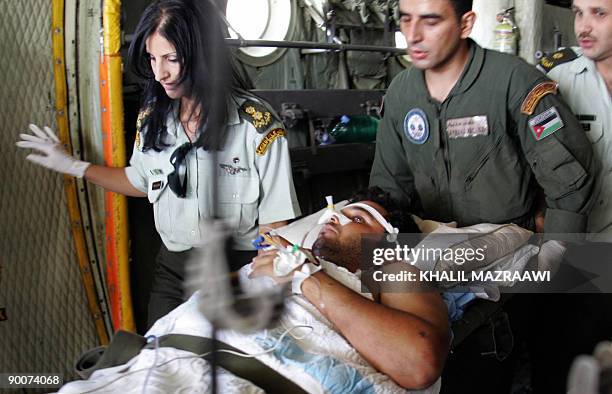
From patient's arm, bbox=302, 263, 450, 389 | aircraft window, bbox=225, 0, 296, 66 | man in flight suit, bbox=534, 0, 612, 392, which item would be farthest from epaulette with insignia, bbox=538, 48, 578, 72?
aircraft window, bbox=225, 0, 296, 66

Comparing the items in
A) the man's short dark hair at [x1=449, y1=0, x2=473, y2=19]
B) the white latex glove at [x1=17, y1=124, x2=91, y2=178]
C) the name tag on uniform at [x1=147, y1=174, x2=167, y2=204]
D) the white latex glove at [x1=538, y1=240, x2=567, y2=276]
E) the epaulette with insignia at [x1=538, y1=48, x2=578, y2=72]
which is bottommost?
the white latex glove at [x1=538, y1=240, x2=567, y2=276]

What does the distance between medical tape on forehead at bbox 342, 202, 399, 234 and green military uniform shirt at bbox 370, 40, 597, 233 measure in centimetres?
45

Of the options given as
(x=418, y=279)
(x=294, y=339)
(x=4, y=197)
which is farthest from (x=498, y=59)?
(x=4, y=197)

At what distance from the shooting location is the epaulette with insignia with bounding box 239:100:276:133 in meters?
2.16

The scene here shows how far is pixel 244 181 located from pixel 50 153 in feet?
2.70

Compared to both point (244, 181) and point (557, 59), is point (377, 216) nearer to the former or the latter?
point (244, 181)

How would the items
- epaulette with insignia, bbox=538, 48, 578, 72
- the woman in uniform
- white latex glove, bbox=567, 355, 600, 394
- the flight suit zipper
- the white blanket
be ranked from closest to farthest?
white latex glove, bbox=567, 355, 600, 394 < the white blanket < the woman in uniform < the flight suit zipper < epaulette with insignia, bbox=538, 48, 578, 72

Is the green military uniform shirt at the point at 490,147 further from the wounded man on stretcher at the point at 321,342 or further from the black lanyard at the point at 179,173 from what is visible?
the black lanyard at the point at 179,173

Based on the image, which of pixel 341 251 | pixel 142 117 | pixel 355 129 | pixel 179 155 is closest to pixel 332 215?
pixel 341 251

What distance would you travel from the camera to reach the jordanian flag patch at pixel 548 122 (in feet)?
6.65

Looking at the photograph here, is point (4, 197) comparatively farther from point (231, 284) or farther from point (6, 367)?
point (231, 284)

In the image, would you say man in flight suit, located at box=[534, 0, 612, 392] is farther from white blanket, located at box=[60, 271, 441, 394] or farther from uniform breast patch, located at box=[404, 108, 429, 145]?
white blanket, located at box=[60, 271, 441, 394]

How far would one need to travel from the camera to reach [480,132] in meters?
2.18

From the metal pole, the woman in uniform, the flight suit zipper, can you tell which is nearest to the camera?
the woman in uniform
